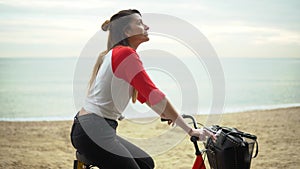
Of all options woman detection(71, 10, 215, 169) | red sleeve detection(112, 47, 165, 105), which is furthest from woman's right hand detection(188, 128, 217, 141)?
red sleeve detection(112, 47, 165, 105)

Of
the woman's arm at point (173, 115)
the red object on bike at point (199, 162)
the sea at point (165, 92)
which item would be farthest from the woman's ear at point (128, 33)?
the sea at point (165, 92)

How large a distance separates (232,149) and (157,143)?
110 inches

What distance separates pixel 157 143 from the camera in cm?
489

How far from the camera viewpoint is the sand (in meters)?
4.48

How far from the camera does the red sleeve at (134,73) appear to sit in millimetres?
2016

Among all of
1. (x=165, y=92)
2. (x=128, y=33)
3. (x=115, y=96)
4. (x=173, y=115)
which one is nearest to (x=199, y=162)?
(x=173, y=115)

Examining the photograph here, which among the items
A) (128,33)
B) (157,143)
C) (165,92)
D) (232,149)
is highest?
(128,33)

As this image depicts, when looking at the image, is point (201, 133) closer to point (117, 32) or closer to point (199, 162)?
point (199, 162)

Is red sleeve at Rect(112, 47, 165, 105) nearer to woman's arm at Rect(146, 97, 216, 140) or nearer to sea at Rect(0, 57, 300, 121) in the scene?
woman's arm at Rect(146, 97, 216, 140)

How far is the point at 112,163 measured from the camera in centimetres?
218

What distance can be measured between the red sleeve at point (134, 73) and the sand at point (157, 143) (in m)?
1.79

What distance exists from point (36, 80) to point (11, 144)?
28.3ft

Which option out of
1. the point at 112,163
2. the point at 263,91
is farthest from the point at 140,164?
the point at 263,91

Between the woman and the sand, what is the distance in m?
1.64
